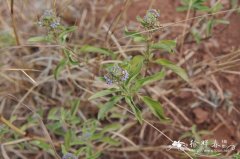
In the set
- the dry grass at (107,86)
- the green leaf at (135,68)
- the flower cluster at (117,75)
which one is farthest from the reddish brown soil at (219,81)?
the flower cluster at (117,75)

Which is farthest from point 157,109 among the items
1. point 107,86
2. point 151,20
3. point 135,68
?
point 107,86

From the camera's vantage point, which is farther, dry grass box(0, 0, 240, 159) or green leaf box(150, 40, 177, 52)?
dry grass box(0, 0, 240, 159)

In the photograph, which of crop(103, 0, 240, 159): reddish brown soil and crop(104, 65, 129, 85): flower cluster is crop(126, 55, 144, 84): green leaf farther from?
crop(103, 0, 240, 159): reddish brown soil

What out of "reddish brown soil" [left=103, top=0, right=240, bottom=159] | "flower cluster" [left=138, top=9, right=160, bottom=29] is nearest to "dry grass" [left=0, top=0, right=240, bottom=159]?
"reddish brown soil" [left=103, top=0, right=240, bottom=159]

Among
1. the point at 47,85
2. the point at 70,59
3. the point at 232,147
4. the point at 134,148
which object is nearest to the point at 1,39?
the point at 47,85

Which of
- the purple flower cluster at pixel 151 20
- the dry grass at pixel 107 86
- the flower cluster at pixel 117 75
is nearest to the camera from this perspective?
the flower cluster at pixel 117 75

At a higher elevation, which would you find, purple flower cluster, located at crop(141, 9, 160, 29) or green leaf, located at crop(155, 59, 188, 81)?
purple flower cluster, located at crop(141, 9, 160, 29)

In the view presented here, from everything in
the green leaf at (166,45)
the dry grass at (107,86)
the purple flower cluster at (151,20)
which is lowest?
the dry grass at (107,86)

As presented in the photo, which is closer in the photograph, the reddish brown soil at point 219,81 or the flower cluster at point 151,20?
the flower cluster at point 151,20

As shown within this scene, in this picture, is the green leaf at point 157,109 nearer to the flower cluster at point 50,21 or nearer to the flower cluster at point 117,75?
the flower cluster at point 117,75
